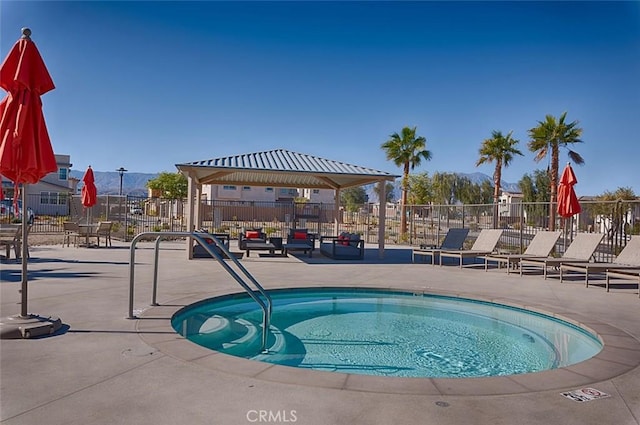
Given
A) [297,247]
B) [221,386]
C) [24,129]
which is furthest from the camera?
[297,247]

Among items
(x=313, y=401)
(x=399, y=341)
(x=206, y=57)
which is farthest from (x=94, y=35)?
(x=313, y=401)

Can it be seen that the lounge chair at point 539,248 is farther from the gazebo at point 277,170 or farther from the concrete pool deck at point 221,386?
the concrete pool deck at point 221,386

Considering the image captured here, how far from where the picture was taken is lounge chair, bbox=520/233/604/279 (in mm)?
10562

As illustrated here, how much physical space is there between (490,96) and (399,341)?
2135cm

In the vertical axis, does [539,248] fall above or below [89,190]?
below

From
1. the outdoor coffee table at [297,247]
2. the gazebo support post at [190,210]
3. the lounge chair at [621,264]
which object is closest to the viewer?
the lounge chair at [621,264]

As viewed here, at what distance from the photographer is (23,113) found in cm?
491

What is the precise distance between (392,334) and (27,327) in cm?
Answer: 455

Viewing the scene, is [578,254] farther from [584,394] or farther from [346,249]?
[584,394]

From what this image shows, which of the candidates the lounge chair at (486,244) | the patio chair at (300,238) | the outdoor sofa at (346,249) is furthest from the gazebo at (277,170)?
the lounge chair at (486,244)

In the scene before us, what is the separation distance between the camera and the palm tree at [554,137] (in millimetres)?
27891

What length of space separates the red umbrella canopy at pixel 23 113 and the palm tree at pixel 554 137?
28.1 meters

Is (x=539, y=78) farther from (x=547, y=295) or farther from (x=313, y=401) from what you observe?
(x=313, y=401)

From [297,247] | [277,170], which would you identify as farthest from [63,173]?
[297,247]
